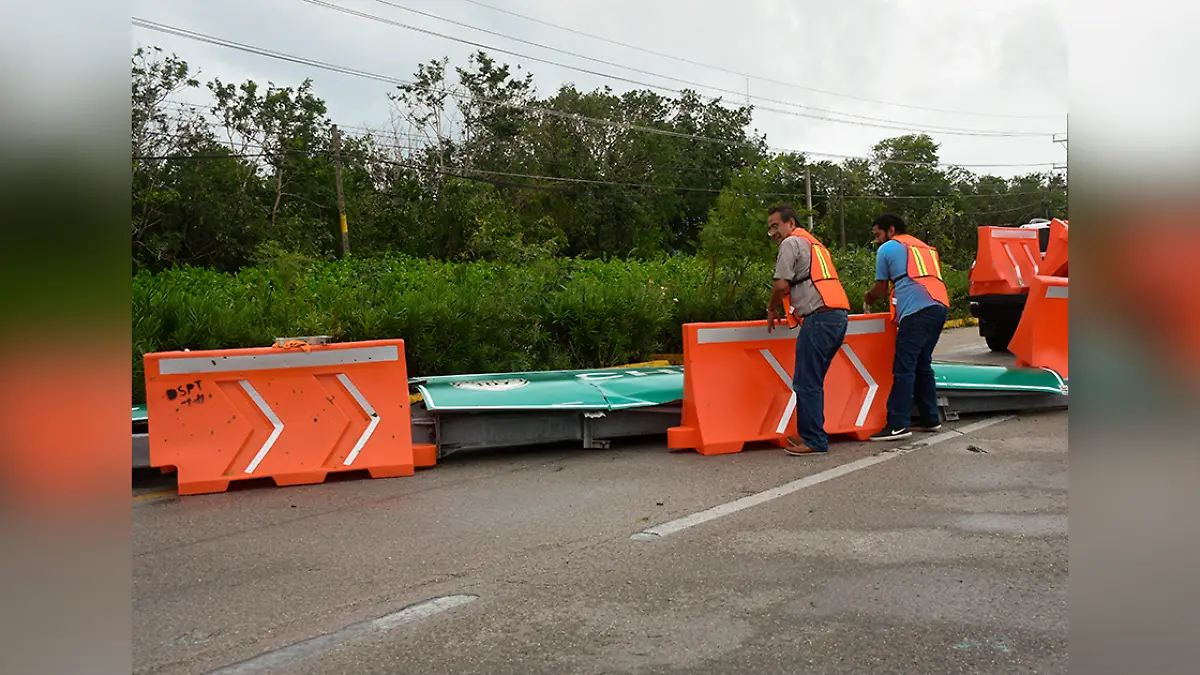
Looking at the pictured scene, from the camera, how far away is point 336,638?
397 cm

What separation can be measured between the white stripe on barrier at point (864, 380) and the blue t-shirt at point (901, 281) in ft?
1.78

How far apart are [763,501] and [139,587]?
12.2 feet

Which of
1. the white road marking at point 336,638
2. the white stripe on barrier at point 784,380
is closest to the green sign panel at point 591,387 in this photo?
the white stripe on barrier at point 784,380

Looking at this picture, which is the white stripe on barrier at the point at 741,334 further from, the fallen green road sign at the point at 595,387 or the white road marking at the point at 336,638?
the white road marking at the point at 336,638

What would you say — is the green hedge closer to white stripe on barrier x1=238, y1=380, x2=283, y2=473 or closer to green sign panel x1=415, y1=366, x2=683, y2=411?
white stripe on barrier x1=238, y1=380, x2=283, y2=473

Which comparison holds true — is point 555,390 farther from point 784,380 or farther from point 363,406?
point 784,380

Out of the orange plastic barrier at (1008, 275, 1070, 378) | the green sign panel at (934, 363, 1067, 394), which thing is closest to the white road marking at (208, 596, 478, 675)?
the green sign panel at (934, 363, 1067, 394)

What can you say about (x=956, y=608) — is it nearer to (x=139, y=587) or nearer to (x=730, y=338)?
(x=139, y=587)

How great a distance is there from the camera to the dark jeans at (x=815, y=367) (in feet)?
26.5

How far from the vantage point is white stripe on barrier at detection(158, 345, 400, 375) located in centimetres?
710

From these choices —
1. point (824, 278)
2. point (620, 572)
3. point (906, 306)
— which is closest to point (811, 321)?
point (824, 278)

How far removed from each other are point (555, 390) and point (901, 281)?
330 cm

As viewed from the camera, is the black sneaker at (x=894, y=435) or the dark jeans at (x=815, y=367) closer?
the dark jeans at (x=815, y=367)

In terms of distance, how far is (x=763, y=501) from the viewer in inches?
252
